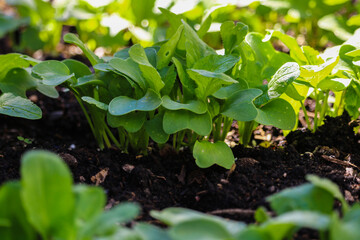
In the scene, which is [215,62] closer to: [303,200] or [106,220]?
[303,200]

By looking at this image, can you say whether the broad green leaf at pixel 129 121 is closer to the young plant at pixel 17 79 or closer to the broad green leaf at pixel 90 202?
the young plant at pixel 17 79

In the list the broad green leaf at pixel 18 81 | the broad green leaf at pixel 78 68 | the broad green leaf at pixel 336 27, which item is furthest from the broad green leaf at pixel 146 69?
the broad green leaf at pixel 336 27

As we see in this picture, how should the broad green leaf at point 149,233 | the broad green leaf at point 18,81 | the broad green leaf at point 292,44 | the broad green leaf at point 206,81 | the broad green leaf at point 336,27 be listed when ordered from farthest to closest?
the broad green leaf at point 336,27 → the broad green leaf at point 18,81 → the broad green leaf at point 292,44 → the broad green leaf at point 206,81 → the broad green leaf at point 149,233

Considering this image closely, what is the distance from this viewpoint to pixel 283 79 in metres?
1.65

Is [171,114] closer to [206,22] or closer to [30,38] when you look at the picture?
[206,22]

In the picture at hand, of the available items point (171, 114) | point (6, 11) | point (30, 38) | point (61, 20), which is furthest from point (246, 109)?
point (6, 11)

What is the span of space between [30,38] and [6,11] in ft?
5.59

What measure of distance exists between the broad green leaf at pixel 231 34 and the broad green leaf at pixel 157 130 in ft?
1.34

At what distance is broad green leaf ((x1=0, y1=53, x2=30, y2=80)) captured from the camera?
6.48 ft

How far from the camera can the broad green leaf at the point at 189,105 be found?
62.3 inches

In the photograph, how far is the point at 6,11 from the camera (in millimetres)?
4844

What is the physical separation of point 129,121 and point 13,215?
0.69 m

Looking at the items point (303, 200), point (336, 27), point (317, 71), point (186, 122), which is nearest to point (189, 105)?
point (186, 122)

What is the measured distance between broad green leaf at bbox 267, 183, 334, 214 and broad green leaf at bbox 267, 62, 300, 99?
560mm
